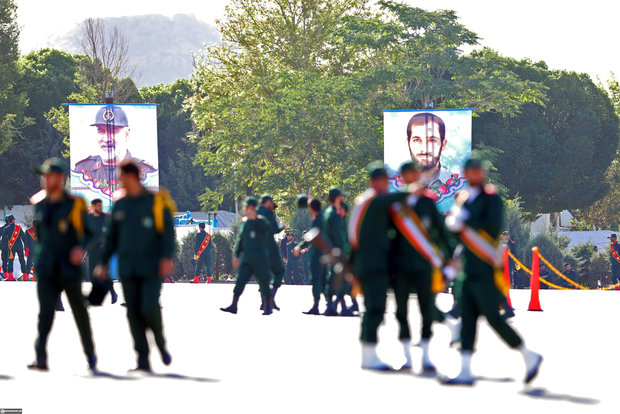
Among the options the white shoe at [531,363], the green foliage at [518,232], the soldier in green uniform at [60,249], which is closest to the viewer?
the white shoe at [531,363]

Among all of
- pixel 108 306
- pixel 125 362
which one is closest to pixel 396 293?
pixel 125 362

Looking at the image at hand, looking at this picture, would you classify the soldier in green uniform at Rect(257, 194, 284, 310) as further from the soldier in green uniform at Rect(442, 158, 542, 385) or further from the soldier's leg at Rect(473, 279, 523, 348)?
the soldier's leg at Rect(473, 279, 523, 348)

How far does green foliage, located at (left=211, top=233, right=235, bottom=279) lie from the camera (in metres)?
33.5

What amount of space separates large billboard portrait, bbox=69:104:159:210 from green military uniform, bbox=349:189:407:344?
2270 centimetres

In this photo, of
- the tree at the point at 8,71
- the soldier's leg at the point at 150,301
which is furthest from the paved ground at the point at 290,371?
the tree at the point at 8,71

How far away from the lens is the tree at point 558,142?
2181 inches

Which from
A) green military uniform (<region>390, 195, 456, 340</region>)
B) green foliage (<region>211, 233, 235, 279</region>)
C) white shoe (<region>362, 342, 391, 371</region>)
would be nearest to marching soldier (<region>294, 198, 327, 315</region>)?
white shoe (<region>362, 342, 391, 371</region>)

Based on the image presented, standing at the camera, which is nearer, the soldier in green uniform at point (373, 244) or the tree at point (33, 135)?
the soldier in green uniform at point (373, 244)

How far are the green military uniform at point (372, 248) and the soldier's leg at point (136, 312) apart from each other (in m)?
1.82

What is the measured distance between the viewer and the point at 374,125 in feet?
134

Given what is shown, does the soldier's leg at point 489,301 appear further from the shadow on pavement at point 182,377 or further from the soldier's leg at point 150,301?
the soldier's leg at point 150,301

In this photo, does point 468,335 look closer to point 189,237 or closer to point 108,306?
point 108,306

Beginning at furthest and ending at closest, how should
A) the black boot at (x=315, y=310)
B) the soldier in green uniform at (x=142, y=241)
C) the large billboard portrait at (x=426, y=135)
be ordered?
the large billboard portrait at (x=426, y=135), the black boot at (x=315, y=310), the soldier in green uniform at (x=142, y=241)

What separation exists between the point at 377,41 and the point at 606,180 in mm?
24499
